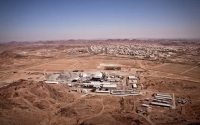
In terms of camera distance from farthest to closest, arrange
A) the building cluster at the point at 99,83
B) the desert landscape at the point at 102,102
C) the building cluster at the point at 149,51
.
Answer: the building cluster at the point at 149,51 → the building cluster at the point at 99,83 → the desert landscape at the point at 102,102

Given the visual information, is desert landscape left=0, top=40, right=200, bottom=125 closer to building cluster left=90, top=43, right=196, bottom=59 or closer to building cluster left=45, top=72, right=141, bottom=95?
building cluster left=45, top=72, right=141, bottom=95

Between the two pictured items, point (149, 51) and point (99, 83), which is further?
point (149, 51)

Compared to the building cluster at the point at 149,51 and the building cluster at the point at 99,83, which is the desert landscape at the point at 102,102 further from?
the building cluster at the point at 149,51

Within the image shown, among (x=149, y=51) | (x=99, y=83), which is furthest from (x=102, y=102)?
(x=149, y=51)

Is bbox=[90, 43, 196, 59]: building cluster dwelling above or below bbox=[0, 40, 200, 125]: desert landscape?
above

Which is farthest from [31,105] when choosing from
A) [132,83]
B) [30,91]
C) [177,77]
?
[177,77]

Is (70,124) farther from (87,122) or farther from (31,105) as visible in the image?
(31,105)

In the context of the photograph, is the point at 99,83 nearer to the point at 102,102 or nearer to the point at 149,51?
the point at 102,102

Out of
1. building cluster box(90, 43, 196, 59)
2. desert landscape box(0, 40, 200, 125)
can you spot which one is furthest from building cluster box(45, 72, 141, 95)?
building cluster box(90, 43, 196, 59)

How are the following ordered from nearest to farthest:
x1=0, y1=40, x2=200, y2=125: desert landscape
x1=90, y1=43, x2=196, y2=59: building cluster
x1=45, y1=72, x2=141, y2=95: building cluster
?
x1=0, y1=40, x2=200, y2=125: desert landscape → x1=45, y1=72, x2=141, y2=95: building cluster → x1=90, y1=43, x2=196, y2=59: building cluster

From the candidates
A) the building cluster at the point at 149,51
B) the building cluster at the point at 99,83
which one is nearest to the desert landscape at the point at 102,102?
the building cluster at the point at 99,83

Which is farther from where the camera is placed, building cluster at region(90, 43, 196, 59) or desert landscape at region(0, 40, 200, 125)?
building cluster at region(90, 43, 196, 59)
